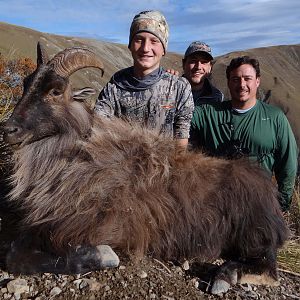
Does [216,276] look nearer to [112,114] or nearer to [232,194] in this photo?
[232,194]

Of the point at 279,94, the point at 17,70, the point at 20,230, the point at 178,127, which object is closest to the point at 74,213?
the point at 20,230

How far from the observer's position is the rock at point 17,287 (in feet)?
13.1

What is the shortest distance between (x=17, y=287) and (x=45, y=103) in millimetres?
1761

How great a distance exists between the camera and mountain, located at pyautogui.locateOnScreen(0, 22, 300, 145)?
191ft

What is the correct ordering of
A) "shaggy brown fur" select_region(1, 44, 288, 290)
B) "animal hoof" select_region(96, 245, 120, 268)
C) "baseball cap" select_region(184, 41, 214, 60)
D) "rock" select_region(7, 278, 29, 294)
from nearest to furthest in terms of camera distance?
"rock" select_region(7, 278, 29, 294)
"animal hoof" select_region(96, 245, 120, 268)
"shaggy brown fur" select_region(1, 44, 288, 290)
"baseball cap" select_region(184, 41, 214, 60)

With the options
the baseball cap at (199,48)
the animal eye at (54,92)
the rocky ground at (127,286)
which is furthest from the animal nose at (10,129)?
the baseball cap at (199,48)

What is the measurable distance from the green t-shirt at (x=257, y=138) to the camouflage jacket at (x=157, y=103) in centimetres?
63

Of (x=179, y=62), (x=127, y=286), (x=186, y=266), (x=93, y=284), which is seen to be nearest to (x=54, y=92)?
(x=93, y=284)

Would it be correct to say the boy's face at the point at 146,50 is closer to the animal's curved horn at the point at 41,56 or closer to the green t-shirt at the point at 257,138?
the animal's curved horn at the point at 41,56

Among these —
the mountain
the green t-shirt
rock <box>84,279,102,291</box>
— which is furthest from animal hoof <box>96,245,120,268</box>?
the mountain

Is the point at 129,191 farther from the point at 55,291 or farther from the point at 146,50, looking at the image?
the point at 146,50

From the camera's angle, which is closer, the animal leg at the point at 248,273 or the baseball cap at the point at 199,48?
the animal leg at the point at 248,273

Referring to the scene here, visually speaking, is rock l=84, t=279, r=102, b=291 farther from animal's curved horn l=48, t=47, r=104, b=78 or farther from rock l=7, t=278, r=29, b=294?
animal's curved horn l=48, t=47, r=104, b=78

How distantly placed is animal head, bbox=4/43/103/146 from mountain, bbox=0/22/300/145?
3885cm
